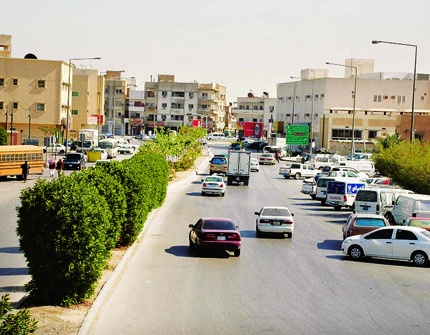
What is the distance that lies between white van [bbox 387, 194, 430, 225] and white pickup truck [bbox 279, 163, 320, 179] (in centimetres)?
4212

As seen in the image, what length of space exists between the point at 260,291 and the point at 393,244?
8172 millimetres

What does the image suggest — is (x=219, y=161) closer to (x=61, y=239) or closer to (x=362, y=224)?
(x=362, y=224)

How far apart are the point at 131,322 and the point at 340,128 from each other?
113 metres

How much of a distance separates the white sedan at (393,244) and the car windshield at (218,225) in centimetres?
402

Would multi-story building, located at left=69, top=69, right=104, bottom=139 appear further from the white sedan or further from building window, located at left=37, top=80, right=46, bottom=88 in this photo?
the white sedan

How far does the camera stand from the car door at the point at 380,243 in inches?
1070

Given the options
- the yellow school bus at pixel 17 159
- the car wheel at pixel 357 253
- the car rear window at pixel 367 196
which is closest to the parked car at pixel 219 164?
the yellow school bus at pixel 17 159

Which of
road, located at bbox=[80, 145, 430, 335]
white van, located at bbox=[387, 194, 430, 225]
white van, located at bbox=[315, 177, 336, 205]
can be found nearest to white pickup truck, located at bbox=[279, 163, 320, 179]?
white van, located at bbox=[315, 177, 336, 205]

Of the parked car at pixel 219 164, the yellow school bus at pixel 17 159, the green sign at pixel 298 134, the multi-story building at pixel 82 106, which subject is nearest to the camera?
the yellow school bus at pixel 17 159

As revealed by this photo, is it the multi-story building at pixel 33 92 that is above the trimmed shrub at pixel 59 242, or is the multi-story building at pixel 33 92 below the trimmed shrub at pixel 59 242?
above

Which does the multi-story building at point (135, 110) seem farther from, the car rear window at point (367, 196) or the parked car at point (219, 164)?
the car rear window at point (367, 196)

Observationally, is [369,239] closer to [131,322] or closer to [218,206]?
[131,322]

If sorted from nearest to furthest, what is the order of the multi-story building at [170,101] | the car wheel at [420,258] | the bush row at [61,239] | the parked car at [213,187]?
the bush row at [61,239]
the car wheel at [420,258]
the parked car at [213,187]
the multi-story building at [170,101]

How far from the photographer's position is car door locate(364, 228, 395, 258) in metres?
27.2
